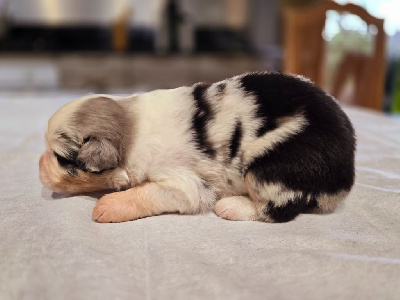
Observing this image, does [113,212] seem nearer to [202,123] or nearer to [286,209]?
[202,123]

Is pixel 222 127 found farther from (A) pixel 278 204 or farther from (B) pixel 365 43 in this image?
(B) pixel 365 43

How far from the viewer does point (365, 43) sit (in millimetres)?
3861

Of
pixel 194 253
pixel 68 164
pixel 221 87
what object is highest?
pixel 221 87

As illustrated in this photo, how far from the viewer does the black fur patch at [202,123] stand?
1.00 meters

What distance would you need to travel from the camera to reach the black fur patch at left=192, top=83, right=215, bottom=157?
39.2 inches

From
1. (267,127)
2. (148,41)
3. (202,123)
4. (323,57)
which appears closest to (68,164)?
(202,123)

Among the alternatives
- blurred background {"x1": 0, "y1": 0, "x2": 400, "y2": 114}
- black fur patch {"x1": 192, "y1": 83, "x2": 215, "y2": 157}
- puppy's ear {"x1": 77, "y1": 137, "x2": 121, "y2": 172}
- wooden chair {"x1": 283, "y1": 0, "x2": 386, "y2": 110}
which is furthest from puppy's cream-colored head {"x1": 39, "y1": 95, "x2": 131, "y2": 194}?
blurred background {"x1": 0, "y1": 0, "x2": 400, "y2": 114}

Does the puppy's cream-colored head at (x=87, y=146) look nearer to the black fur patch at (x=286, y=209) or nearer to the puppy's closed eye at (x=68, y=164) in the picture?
the puppy's closed eye at (x=68, y=164)

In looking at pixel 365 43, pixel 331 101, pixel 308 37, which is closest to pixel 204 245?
pixel 331 101

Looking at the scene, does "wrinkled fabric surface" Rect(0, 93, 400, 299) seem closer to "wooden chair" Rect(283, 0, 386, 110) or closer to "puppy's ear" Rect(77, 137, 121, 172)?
"puppy's ear" Rect(77, 137, 121, 172)

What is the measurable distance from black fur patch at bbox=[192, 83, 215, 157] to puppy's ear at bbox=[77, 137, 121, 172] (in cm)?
21

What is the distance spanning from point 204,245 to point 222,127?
301mm

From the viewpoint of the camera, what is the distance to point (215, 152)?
100 centimetres

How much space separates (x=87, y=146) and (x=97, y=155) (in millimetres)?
34
